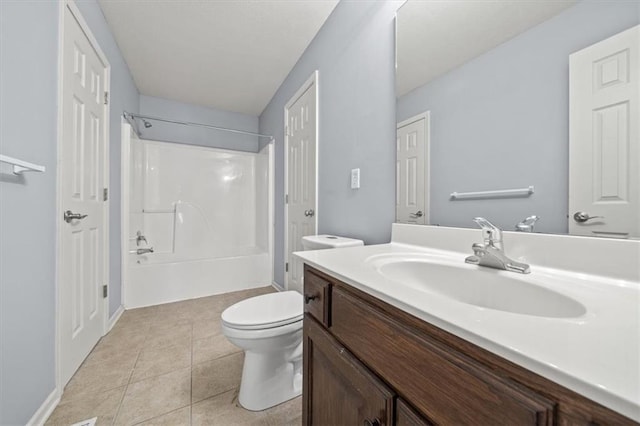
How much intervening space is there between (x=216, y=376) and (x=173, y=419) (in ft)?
0.95

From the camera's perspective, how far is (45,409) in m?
1.07

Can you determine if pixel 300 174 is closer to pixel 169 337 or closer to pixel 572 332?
pixel 169 337

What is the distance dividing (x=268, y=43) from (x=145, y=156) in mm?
2010

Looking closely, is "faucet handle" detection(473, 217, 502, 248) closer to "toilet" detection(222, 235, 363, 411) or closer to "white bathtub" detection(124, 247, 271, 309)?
"toilet" detection(222, 235, 363, 411)

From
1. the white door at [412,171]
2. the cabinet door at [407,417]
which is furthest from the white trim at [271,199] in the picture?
the cabinet door at [407,417]

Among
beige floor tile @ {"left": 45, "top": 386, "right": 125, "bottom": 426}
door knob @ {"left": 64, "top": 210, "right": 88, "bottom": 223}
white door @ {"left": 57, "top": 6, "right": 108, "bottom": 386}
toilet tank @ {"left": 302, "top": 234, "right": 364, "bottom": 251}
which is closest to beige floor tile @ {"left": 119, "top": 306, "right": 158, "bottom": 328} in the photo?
white door @ {"left": 57, "top": 6, "right": 108, "bottom": 386}

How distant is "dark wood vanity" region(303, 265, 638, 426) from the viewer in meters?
0.29

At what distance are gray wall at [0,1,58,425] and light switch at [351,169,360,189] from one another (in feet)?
4.75

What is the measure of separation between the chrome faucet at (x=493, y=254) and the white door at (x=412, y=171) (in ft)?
1.05

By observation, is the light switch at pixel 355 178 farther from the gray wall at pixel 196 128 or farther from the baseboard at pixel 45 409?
the gray wall at pixel 196 128

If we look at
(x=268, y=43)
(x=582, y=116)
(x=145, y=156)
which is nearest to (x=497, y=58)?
(x=582, y=116)

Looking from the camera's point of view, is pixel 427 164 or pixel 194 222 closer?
pixel 427 164

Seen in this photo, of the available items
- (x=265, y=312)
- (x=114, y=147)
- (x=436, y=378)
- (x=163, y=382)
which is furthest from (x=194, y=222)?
(x=436, y=378)

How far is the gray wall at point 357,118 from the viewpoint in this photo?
1.26 m
